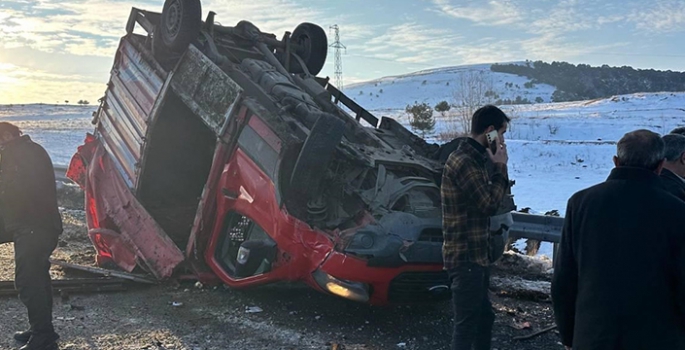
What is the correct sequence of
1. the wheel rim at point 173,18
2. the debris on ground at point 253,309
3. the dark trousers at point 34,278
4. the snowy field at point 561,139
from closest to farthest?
1. the dark trousers at point 34,278
2. the debris on ground at point 253,309
3. the wheel rim at point 173,18
4. the snowy field at point 561,139

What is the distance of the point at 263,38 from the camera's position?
647 centimetres

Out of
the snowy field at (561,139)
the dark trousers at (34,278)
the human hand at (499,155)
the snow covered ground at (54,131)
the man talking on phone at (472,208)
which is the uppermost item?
the human hand at (499,155)

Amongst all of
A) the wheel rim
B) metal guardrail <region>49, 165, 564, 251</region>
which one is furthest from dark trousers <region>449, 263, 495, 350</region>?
the wheel rim

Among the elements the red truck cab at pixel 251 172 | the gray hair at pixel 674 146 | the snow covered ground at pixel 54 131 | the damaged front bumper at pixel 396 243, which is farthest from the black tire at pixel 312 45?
the snow covered ground at pixel 54 131

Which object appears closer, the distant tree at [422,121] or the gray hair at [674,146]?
the gray hair at [674,146]

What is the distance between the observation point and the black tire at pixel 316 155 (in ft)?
13.7

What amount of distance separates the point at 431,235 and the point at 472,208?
1014 millimetres

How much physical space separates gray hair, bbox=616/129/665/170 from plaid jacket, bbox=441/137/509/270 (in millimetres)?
968

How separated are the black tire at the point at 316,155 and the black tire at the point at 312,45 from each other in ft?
8.78

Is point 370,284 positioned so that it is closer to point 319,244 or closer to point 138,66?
point 319,244

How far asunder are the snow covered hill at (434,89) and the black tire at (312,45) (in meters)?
46.5

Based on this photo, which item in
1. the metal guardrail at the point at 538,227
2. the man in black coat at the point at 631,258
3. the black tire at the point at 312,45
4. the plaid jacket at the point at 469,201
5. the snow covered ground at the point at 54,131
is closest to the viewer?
the man in black coat at the point at 631,258

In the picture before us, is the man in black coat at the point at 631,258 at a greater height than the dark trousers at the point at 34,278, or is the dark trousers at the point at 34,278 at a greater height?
the man in black coat at the point at 631,258

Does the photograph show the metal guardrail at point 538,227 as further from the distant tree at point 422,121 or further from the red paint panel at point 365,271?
the distant tree at point 422,121
